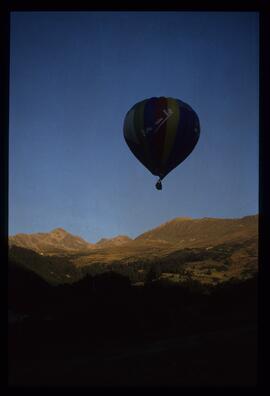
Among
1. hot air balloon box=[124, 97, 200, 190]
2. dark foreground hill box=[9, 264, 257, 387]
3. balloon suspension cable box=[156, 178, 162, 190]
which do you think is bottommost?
dark foreground hill box=[9, 264, 257, 387]

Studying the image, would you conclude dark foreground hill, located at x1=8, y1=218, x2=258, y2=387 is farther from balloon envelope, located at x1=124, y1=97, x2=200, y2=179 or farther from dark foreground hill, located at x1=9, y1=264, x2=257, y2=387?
balloon envelope, located at x1=124, y1=97, x2=200, y2=179

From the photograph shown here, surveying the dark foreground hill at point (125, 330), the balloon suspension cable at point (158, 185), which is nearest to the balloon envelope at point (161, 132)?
the balloon suspension cable at point (158, 185)

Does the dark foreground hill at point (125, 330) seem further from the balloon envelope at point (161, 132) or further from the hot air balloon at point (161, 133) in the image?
the balloon envelope at point (161, 132)

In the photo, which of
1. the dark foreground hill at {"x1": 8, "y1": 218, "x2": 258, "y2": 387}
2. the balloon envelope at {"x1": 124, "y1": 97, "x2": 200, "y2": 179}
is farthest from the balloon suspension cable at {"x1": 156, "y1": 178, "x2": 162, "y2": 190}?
the dark foreground hill at {"x1": 8, "y1": 218, "x2": 258, "y2": 387}

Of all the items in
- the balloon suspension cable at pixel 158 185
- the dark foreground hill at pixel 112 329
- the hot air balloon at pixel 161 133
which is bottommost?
the dark foreground hill at pixel 112 329

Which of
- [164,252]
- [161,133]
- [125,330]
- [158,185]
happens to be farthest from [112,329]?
[164,252]

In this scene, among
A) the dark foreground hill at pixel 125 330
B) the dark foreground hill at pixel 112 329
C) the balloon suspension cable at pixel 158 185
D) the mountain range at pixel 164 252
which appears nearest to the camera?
the dark foreground hill at pixel 125 330

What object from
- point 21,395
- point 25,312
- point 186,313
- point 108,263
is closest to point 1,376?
point 21,395

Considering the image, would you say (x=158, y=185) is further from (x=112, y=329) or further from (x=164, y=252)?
(x=164, y=252)
